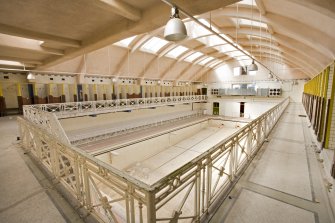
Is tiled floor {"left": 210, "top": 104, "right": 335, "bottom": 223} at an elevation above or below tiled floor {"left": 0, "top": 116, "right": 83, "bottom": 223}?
below

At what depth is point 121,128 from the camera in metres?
14.0

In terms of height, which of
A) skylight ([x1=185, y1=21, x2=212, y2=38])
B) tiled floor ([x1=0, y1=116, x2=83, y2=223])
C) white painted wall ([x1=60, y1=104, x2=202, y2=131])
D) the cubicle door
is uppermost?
skylight ([x1=185, y1=21, x2=212, y2=38])

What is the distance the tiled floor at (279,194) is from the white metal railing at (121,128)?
1073 cm

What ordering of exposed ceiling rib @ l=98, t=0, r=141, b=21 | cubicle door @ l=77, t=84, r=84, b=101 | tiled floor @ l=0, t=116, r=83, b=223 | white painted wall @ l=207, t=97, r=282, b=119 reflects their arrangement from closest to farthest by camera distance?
tiled floor @ l=0, t=116, r=83, b=223
exposed ceiling rib @ l=98, t=0, r=141, b=21
cubicle door @ l=77, t=84, r=84, b=101
white painted wall @ l=207, t=97, r=282, b=119

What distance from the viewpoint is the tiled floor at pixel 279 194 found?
2.39 meters

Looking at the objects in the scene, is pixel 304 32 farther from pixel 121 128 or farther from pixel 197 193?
pixel 121 128

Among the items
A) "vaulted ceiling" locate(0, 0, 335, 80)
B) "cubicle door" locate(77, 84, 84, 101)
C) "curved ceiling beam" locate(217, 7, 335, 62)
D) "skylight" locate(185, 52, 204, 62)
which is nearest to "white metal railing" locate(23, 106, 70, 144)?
"vaulted ceiling" locate(0, 0, 335, 80)

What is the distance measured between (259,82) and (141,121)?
19.2m

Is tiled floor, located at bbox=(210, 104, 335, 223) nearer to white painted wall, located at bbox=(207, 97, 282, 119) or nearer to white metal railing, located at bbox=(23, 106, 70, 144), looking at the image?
white metal railing, located at bbox=(23, 106, 70, 144)

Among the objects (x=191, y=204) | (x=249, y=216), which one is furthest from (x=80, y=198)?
(x=191, y=204)

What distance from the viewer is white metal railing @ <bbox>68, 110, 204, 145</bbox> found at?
36.4 feet

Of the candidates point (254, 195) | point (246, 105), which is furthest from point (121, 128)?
point (246, 105)

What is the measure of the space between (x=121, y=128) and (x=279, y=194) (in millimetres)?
12723

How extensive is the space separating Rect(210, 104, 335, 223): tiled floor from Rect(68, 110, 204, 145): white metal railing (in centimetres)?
1073
